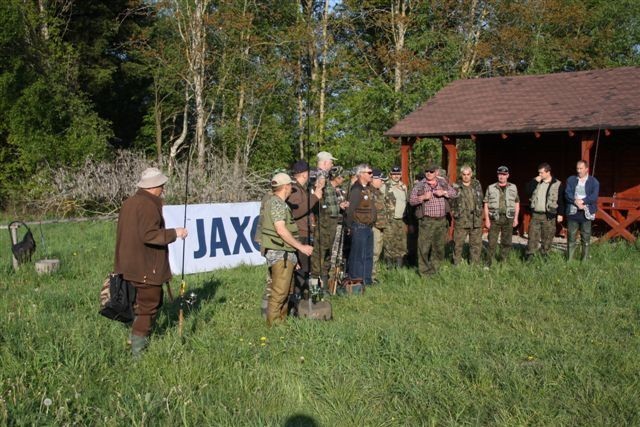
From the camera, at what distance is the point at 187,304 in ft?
24.9

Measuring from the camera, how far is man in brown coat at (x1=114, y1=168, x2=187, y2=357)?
18.2 feet

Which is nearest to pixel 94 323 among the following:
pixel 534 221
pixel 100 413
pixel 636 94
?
pixel 100 413

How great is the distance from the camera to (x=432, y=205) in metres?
9.76

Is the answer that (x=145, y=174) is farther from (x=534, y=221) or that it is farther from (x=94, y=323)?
(x=534, y=221)

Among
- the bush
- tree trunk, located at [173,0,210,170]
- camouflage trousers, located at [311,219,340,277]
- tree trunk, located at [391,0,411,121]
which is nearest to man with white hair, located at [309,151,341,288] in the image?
camouflage trousers, located at [311,219,340,277]

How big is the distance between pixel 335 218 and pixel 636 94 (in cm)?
888

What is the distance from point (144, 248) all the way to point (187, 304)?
2.13 m

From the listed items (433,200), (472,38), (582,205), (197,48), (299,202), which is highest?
(472,38)

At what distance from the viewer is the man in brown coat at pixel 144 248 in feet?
18.2

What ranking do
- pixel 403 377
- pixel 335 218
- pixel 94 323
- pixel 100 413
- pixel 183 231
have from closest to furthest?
pixel 100 413, pixel 403 377, pixel 183 231, pixel 94 323, pixel 335 218

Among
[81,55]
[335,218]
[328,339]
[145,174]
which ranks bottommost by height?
[328,339]

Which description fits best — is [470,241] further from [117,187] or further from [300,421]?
[117,187]

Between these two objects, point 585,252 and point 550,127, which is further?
point 550,127

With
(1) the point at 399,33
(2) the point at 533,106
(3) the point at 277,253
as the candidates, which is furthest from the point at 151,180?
(1) the point at 399,33
